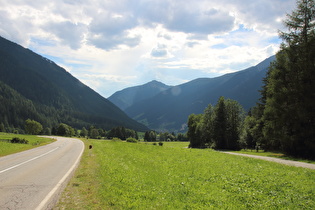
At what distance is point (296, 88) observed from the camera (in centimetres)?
3061

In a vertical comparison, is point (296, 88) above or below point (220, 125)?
above

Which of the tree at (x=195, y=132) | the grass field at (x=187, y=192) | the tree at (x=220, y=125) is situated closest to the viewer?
the grass field at (x=187, y=192)

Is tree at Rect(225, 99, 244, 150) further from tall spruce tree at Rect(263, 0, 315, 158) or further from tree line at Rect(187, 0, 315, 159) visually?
tall spruce tree at Rect(263, 0, 315, 158)

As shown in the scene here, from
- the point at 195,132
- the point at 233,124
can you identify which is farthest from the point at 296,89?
the point at 195,132

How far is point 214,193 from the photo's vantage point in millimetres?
10547

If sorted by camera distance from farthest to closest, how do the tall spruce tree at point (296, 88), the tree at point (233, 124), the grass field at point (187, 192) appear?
1. the tree at point (233, 124)
2. the tall spruce tree at point (296, 88)
3. the grass field at point (187, 192)

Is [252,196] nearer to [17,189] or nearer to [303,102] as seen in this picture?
[17,189]

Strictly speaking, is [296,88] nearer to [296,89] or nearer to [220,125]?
[296,89]

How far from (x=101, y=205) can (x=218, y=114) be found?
6211 centimetres

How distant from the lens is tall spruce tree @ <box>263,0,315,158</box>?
1155 inches

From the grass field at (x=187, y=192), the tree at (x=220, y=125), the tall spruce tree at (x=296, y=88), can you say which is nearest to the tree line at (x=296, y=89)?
the tall spruce tree at (x=296, y=88)

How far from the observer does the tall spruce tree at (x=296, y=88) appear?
29.3 m

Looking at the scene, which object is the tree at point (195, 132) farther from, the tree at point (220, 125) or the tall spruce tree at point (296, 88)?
the tall spruce tree at point (296, 88)

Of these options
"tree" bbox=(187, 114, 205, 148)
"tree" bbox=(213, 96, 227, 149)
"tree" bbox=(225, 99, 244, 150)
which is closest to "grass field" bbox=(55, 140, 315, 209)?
"tree" bbox=(213, 96, 227, 149)
